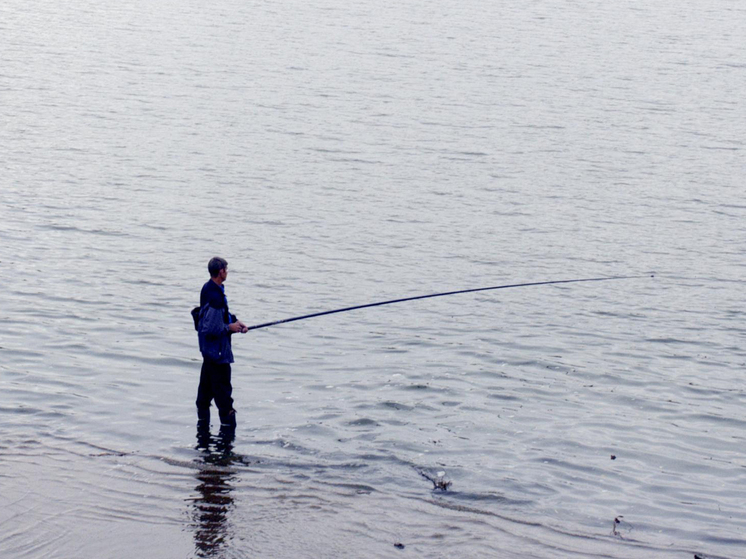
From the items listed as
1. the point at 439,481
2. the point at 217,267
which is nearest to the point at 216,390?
the point at 217,267

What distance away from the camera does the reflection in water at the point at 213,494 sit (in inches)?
294

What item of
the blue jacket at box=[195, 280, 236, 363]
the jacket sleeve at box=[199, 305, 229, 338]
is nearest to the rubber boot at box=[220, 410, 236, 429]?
the blue jacket at box=[195, 280, 236, 363]

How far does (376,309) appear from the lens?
15.5 m

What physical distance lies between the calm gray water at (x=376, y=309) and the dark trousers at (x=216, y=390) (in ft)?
0.86

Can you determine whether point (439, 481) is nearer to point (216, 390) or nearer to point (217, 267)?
point (216, 390)

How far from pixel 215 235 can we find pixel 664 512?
38.4ft

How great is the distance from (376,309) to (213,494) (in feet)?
24.1

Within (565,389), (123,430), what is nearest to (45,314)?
(123,430)

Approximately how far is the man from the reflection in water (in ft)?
0.88

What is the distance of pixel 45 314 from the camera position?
46.0 ft

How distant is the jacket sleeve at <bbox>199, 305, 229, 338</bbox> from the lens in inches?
365

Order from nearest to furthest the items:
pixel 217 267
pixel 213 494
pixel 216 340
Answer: pixel 213 494 < pixel 217 267 < pixel 216 340

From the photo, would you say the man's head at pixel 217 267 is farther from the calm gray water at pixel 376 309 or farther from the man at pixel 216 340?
the calm gray water at pixel 376 309

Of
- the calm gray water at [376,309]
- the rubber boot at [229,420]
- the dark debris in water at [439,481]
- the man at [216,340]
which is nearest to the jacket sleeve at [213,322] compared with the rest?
the man at [216,340]
